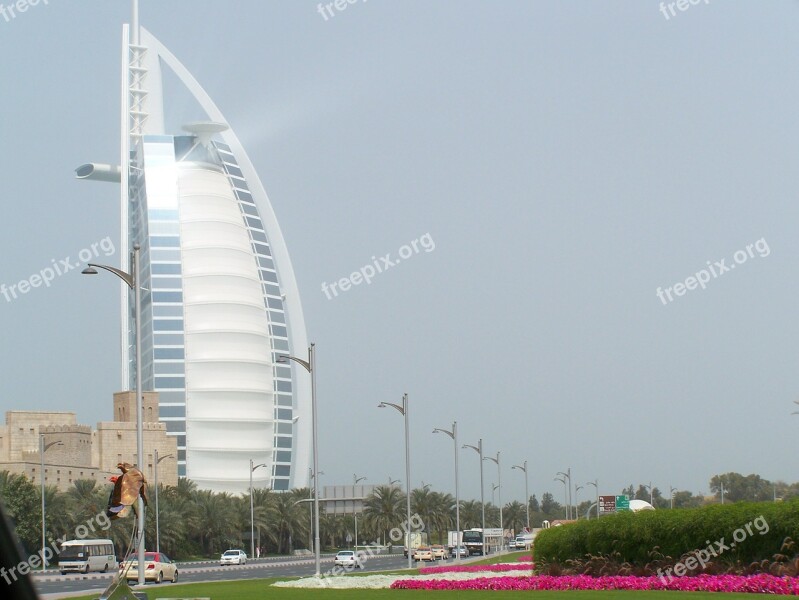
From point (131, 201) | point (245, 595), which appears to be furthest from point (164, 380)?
point (245, 595)

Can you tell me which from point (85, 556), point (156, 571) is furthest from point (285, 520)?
point (156, 571)

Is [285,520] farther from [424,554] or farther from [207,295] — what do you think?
[207,295]

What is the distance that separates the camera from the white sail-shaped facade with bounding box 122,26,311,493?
143000 millimetres

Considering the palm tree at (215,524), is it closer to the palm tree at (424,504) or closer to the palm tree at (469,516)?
the palm tree at (424,504)

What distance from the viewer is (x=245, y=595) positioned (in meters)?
29.0

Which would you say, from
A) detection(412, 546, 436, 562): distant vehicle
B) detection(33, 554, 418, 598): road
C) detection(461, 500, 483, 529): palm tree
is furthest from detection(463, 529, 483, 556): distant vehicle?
detection(461, 500, 483, 529): palm tree

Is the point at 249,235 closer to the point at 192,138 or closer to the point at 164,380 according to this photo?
the point at 192,138

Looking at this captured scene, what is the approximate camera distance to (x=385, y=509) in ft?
358

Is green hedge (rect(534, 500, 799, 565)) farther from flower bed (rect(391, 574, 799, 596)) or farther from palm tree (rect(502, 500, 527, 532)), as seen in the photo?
palm tree (rect(502, 500, 527, 532))

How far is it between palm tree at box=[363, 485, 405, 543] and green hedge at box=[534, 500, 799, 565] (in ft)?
257

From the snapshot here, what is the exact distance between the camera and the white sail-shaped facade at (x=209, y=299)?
143000mm

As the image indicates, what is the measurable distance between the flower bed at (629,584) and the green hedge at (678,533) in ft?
2.65

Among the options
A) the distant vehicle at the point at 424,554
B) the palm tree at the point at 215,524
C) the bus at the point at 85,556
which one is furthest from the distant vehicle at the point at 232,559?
the palm tree at the point at 215,524

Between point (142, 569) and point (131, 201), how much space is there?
12636 centimetres
